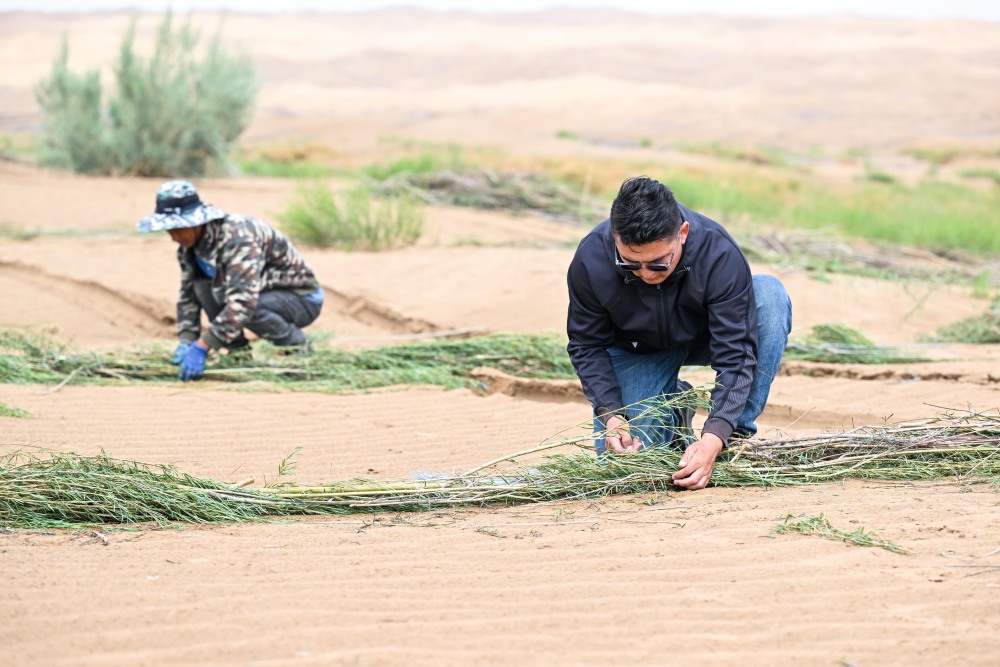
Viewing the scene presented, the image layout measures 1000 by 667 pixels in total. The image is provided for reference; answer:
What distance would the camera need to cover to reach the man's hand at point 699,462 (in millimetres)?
3590

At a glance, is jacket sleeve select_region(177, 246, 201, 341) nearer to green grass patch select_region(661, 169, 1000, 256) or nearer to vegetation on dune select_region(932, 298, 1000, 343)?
vegetation on dune select_region(932, 298, 1000, 343)

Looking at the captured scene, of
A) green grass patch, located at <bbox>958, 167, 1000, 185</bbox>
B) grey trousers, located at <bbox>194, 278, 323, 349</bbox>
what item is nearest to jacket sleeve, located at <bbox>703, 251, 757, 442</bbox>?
grey trousers, located at <bbox>194, 278, 323, 349</bbox>

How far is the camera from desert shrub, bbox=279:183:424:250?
10.5m

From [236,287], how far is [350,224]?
15.5 feet

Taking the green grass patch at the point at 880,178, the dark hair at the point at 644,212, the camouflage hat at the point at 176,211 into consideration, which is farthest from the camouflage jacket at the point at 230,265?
the green grass patch at the point at 880,178

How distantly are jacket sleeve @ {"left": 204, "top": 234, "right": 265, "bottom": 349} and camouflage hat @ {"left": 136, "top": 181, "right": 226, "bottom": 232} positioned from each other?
0.22 metres

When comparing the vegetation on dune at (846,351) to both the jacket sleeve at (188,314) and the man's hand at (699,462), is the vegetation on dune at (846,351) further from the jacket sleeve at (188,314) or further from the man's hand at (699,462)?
the jacket sleeve at (188,314)

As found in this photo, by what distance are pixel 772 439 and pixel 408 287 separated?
213 inches

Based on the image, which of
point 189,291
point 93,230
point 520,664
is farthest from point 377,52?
point 520,664

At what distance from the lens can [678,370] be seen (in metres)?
3.99

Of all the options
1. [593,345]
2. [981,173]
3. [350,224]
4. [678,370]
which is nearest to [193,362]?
[593,345]

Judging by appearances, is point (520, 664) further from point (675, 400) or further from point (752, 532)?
point (675, 400)

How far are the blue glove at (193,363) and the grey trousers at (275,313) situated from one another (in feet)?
0.96

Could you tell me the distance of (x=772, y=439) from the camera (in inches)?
155
